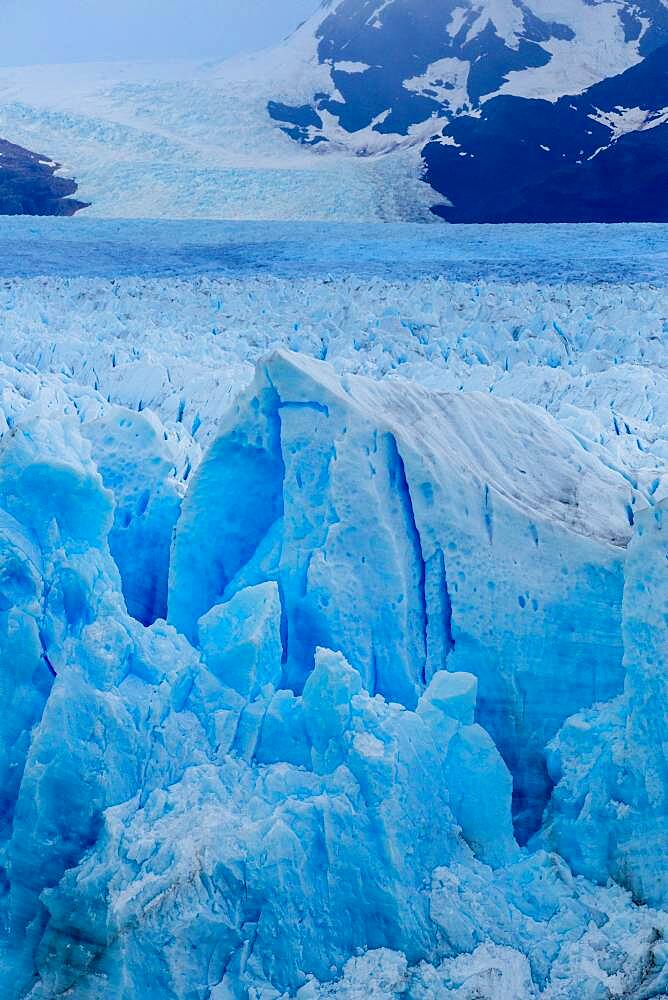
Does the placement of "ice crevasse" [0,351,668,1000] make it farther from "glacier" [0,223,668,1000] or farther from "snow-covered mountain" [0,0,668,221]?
"snow-covered mountain" [0,0,668,221]

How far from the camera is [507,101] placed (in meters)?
23.8

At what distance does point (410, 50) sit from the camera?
1046 inches

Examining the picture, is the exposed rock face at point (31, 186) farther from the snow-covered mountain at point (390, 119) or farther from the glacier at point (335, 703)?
the glacier at point (335, 703)

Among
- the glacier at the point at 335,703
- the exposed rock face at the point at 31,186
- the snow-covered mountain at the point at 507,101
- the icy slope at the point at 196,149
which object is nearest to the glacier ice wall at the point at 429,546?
the glacier at the point at 335,703

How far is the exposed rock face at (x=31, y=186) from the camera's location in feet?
61.9

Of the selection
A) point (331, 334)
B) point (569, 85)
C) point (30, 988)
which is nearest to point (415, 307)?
point (331, 334)

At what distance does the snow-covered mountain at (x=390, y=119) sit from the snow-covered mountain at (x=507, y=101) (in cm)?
5

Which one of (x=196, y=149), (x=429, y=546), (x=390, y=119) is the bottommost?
(x=390, y=119)

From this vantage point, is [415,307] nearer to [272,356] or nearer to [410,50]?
[272,356]

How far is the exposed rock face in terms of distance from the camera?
1886 centimetres

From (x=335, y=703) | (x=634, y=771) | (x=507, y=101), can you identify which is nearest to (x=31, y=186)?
(x=507, y=101)

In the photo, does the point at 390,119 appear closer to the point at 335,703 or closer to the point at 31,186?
the point at 31,186

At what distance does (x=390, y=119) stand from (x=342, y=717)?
23.9m

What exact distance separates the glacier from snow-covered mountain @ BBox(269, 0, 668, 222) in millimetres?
16692
